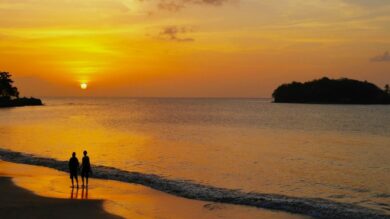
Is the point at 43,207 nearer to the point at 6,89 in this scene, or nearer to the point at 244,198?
the point at 244,198

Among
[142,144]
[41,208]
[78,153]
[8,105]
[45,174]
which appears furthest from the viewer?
[8,105]

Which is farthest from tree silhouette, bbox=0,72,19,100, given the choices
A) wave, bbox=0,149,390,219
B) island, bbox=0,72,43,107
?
wave, bbox=0,149,390,219

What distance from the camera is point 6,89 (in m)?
173

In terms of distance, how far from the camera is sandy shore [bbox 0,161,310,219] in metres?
18.0

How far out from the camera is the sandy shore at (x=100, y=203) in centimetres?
1802

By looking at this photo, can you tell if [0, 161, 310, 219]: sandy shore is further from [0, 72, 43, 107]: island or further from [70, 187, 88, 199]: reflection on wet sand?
[0, 72, 43, 107]: island

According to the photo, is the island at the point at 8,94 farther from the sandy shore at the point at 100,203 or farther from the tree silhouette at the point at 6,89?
the sandy shore at the point at 100,203

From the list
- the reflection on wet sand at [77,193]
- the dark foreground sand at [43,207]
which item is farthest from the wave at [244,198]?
the dark foreground sand at [43,207]

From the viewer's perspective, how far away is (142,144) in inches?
1938

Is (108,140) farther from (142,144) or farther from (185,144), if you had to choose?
(185,144)

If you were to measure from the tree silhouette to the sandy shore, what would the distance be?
155 metres

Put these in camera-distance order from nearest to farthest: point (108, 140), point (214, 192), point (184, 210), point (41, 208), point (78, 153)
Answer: point (41, 208), point (184, 210), point (214, 192), point (78, 153), point (108, 140)

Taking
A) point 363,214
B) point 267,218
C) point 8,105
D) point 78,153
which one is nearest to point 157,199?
point 267,218

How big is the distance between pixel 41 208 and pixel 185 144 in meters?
31.8
